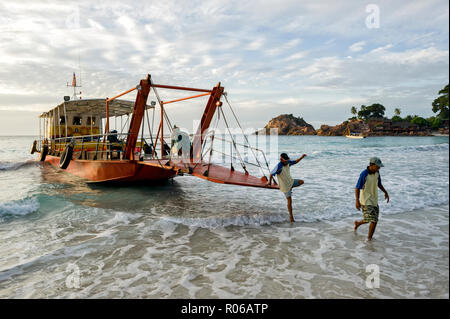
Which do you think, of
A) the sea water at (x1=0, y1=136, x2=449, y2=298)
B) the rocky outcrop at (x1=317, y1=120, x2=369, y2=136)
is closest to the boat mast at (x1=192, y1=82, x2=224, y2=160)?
the sea water at (x1=0, y1=136, x2=449, y2=298)

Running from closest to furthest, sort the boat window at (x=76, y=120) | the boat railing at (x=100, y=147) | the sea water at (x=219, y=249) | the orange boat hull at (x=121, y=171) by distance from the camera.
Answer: the sea water at (x=219, y=249)
the orange boat hull at (x=121, y=171)
the boat railing at (x=100, y=147)
the boat window at (x=76, y=120)

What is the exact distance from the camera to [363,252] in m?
5.24

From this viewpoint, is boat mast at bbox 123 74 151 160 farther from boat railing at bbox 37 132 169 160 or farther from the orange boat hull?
the orange boat hull

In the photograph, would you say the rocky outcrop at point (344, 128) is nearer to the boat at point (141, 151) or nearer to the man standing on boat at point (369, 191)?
the boat at point (141, 151)

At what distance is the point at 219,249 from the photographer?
215 inches

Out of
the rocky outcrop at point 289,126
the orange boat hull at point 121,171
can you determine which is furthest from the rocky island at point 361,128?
the orange boat hull at point 121,171

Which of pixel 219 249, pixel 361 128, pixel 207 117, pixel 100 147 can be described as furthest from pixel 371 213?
pixel 361 128

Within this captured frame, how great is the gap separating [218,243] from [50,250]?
10.9ft

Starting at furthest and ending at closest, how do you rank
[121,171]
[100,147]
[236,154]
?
[236,154]
[100,147]
[121,171]

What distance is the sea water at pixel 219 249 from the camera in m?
4.09

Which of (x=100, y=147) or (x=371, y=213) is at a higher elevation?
(x=100, y=147)

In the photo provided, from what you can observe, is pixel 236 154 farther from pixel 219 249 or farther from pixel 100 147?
pixel 219 249

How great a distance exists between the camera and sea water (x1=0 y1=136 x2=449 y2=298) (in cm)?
409

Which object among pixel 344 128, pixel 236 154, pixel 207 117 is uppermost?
pixel 344 128
